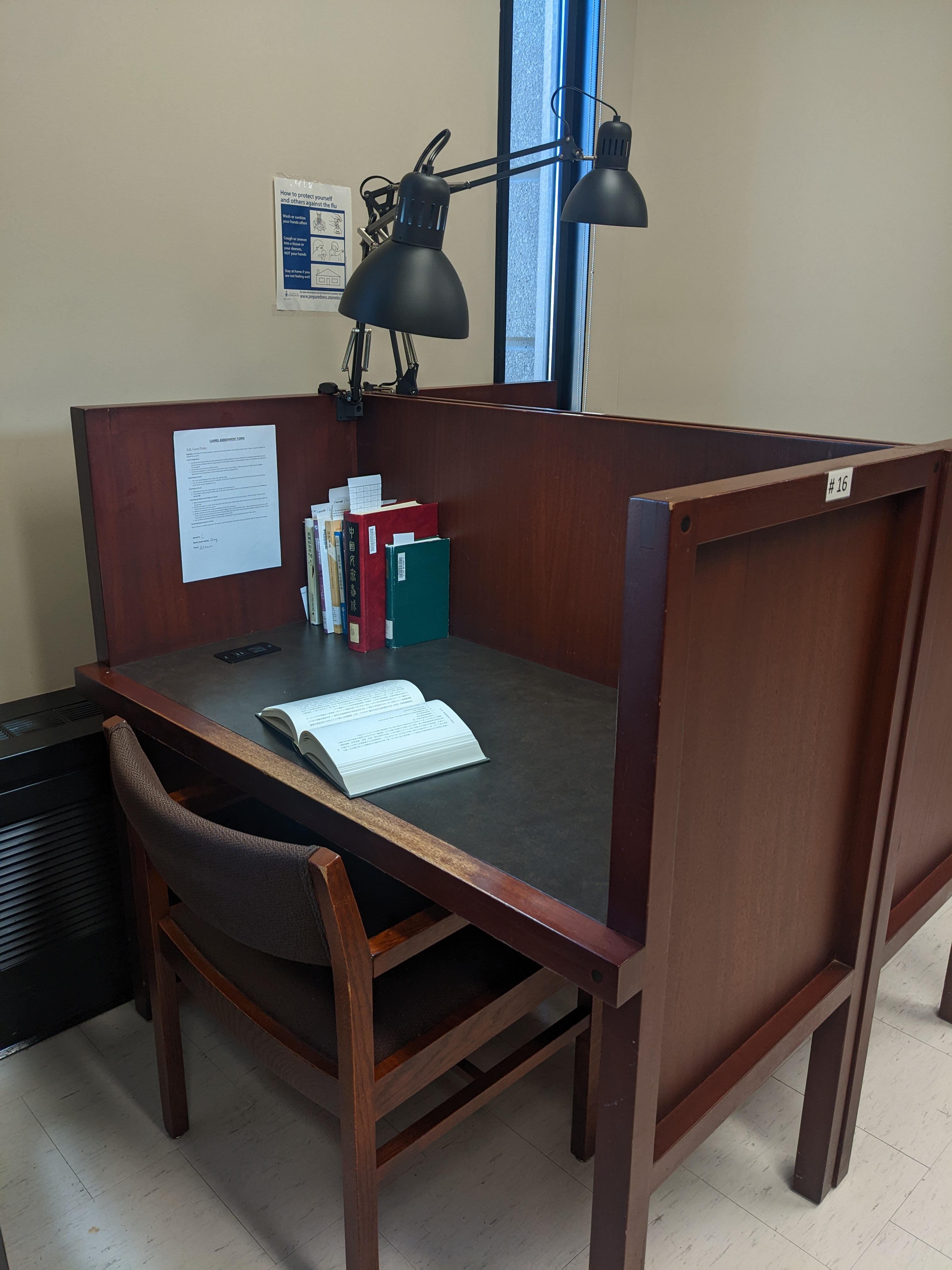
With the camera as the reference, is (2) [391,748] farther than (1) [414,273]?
No

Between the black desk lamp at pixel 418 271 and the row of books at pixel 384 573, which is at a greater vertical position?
the black desk lamp at pixel 418 271

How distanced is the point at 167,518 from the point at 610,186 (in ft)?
4.03

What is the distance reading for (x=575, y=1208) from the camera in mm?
1427

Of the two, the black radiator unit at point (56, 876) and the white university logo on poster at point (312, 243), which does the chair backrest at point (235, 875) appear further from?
the white university logo on poster at point (312, 243)

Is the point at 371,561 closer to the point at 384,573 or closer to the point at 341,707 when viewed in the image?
the point at 384,573

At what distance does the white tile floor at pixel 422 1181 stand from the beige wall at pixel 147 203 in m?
0.83

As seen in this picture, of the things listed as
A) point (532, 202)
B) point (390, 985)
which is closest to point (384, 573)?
point (390, 985)

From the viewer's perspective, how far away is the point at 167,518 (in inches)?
64.7

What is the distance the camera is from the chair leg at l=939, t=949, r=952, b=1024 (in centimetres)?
180

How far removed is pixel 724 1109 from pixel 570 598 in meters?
0.78

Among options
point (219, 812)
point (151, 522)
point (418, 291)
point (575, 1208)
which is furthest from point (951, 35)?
point (575, 1208)

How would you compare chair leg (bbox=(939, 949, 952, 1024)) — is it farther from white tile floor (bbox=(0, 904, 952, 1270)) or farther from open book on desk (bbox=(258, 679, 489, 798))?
open book on desk (bbox=(258, 679, 489, 798))

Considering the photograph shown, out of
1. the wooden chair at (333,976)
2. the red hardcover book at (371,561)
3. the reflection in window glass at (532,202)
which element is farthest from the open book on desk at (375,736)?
the reflection in window glass at (532,202)

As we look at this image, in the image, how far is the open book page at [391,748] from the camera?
120 centimetres
